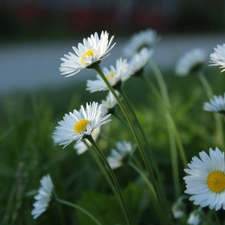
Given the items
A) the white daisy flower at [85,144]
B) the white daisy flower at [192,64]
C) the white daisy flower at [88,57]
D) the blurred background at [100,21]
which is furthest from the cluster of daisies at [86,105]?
the blurred background at [100,21]

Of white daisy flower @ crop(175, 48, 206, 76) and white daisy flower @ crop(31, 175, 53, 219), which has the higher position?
white daisy flower @ crop(31, 175, 53, 219)

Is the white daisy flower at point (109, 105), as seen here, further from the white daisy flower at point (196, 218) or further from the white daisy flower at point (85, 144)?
the white daisy flower at point (196, 218)

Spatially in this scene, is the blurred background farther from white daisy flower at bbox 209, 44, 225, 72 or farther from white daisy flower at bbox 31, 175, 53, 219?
white daisy flower at bbox 209, 44, 225, 72

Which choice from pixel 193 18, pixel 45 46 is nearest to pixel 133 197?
pixel 45 46

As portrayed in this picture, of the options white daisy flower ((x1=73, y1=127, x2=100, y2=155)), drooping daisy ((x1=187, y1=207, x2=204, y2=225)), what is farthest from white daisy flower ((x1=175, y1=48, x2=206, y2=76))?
drooping daisy ((x1=187, y1=207, x2=204, y2=225))

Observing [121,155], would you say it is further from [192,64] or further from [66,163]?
[66,163]

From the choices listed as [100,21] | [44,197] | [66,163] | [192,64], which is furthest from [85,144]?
[100,21]
